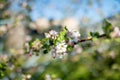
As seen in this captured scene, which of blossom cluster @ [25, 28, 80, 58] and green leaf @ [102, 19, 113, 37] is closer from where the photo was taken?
green leaf @ [102, 19, 113, 37]

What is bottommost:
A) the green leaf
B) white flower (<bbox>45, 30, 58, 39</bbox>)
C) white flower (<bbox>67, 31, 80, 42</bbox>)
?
the green leaf

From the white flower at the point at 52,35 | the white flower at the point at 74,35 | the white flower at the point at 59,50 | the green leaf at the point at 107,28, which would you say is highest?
the white flower at the point at 52,35

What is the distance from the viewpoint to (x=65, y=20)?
671cm

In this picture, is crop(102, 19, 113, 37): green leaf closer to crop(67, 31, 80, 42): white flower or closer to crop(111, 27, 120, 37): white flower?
crop(111, 27, 120, 37): white flower

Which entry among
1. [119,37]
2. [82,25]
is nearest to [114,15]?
[82,25]

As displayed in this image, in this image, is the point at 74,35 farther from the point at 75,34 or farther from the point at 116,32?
the point at 116,32

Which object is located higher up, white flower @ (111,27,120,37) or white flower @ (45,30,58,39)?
white flower @ (45,30,58,39)

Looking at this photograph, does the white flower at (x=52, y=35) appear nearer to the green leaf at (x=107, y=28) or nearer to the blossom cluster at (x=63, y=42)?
the blossom cluster at (x=63, y=42)

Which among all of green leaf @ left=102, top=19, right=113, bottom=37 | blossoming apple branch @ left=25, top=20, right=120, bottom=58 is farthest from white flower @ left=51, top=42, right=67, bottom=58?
green leaf @ left=102, top=19, right=113, bottom=37

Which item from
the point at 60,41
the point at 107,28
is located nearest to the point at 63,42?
the point at 60,41

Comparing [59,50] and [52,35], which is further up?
[52,35]

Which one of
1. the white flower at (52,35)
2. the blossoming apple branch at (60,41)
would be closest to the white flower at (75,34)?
the blossoming apple branch at (60,41)

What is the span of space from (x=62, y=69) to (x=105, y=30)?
206 inches

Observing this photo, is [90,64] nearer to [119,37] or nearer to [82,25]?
[82,25]
